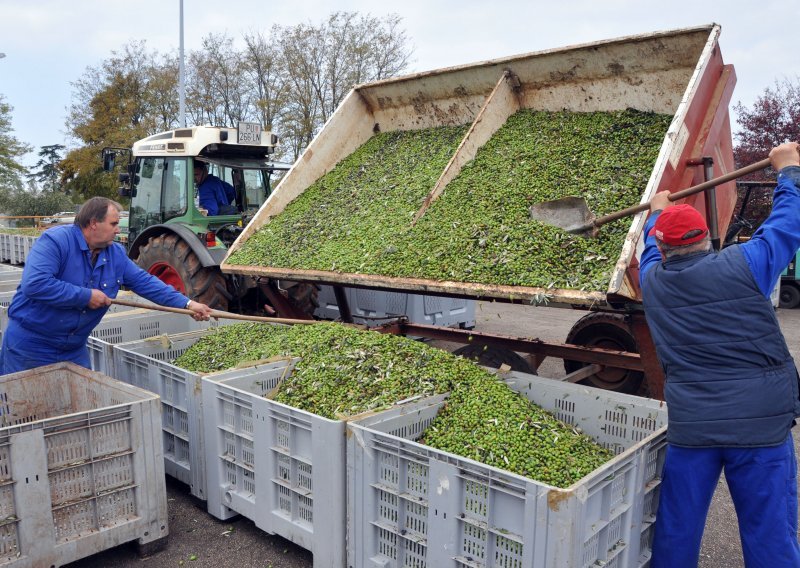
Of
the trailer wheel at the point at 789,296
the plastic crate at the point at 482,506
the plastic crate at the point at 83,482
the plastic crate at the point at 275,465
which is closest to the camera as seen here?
the plastic crate at the point at 482,506

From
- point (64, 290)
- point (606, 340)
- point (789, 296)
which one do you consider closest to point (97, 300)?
point (64, 290)

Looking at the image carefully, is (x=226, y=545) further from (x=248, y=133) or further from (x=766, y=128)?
(x=766, y=128)

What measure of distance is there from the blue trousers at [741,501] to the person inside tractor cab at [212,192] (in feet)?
20.6

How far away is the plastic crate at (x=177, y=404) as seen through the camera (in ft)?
12.2

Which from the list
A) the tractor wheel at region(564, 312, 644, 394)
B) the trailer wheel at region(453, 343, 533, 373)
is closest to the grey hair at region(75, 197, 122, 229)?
the trailer wheel at region(453, 343, 533, 373)

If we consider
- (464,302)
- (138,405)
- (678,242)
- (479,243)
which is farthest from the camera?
(464,302)

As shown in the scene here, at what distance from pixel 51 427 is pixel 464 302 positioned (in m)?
6.24

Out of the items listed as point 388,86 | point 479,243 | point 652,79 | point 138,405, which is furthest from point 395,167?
point 138,405

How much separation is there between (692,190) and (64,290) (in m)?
3.52

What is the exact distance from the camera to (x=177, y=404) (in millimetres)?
3914

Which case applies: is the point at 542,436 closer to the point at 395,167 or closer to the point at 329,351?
the point at 329,351

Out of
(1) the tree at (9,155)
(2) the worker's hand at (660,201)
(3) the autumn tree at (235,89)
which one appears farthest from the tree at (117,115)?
(2) the worker's hand at (660,201)

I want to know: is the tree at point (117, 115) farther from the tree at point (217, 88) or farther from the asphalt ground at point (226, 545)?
the asphalt ground at point (226, 545)

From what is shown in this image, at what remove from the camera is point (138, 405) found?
3.18 m
